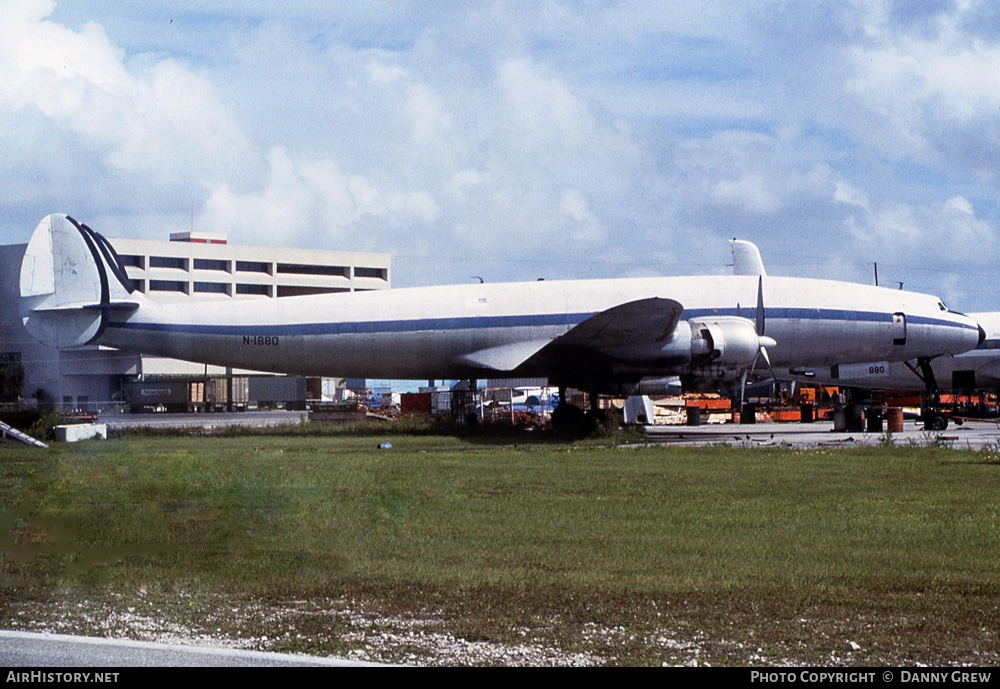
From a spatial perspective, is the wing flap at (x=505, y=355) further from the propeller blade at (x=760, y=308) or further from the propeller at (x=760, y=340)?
the propeller blade at (x=760, y=308)

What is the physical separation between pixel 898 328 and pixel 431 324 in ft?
52.1

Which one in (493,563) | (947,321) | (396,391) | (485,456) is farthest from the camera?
(396,391)

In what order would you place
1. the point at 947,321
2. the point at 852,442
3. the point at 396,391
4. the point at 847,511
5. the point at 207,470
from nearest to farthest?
the point at 847,511
the point at 207,470
the point at 852,442
the point at 947,321
the point at 396,391

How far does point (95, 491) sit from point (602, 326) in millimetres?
18159

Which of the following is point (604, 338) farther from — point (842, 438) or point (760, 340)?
point (842, 438)

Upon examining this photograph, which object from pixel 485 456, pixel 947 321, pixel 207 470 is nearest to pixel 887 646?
pixel 207 470

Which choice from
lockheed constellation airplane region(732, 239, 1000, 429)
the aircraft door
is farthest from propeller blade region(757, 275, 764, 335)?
lockheed constellation airplane region(732, 239, 1000, 429)

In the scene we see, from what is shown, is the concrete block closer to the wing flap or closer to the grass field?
the grass field

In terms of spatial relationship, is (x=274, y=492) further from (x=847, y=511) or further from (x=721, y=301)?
(x=721, y=301)

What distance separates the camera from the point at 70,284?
108 ft

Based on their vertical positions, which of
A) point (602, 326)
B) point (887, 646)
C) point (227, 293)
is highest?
point (227, 293)

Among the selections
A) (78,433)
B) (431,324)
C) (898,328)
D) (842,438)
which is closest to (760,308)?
(842,438)

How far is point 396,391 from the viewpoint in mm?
82875

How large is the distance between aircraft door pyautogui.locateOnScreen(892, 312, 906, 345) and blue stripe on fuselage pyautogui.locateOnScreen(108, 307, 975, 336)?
76.4 inches
